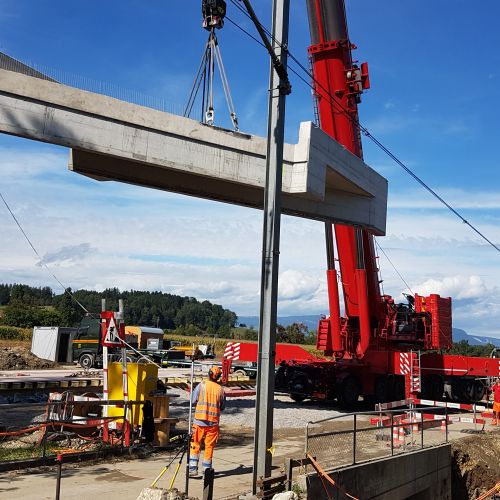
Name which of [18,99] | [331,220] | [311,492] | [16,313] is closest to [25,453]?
[311,492]

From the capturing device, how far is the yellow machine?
11.3m

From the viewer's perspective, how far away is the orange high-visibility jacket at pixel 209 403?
8734 millimetres

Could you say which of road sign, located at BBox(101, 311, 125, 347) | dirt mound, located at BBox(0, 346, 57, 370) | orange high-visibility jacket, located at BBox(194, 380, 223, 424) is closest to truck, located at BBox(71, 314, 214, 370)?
dirt mound, located at BBox(0, 346, 57, 370)

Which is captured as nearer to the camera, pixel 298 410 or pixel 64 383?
pixel 298 410

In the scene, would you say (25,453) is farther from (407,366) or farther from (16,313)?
A: (16,313)

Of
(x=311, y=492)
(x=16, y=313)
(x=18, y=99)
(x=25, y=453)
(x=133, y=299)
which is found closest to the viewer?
(x=311, y=492)

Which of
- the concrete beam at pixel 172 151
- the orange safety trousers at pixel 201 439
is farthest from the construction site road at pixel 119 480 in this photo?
the concrete beam at pixel 172 151

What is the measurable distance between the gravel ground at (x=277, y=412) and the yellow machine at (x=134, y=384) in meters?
3.92

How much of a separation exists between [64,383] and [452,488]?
13516 millimetres

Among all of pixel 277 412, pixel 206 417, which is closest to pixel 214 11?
pixel 206 417

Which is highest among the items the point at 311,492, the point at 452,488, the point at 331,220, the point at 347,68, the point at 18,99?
the point at 347,68

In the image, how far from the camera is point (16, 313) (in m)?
69.0

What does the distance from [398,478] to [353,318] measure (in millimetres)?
9139

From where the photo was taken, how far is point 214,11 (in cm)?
934
